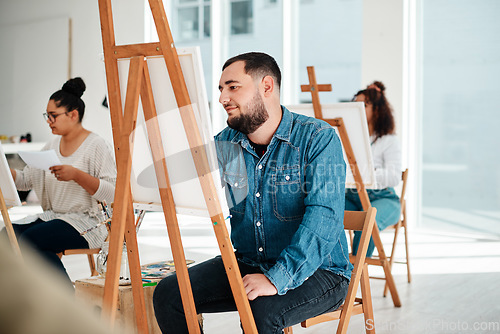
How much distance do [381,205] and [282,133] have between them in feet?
5.36

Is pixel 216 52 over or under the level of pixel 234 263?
over

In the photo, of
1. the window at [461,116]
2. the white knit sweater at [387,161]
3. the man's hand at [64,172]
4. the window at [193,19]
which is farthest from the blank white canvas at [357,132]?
the window at [193,19]

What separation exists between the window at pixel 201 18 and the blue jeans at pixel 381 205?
4336 millimetres

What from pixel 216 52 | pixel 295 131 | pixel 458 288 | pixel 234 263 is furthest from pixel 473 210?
pixel 234 263

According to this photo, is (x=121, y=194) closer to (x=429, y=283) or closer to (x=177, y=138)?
(x=177, y=138)

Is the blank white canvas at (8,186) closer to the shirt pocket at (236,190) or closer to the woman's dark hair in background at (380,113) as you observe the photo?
the shirt pocket at (236,190)

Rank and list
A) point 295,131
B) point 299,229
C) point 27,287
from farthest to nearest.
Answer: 1. point 295,131
2. point 299,229
3. point 27,287

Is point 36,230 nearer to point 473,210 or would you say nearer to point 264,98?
point 264,98

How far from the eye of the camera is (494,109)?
18.9ft

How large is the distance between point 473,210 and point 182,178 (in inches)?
193

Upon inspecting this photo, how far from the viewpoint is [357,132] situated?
294 centimetres

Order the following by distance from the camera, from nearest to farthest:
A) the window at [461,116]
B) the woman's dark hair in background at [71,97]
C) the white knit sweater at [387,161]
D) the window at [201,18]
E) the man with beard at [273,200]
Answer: the man with beard at [273,200] < the woman's dark hair in background at [71,97] < the white knit sweater at [387,161] < the window at [461,116] < the window at [201,18]

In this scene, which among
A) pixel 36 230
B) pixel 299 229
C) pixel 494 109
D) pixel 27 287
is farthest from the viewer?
pixel 494 109

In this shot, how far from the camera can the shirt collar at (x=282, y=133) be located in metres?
1.88
